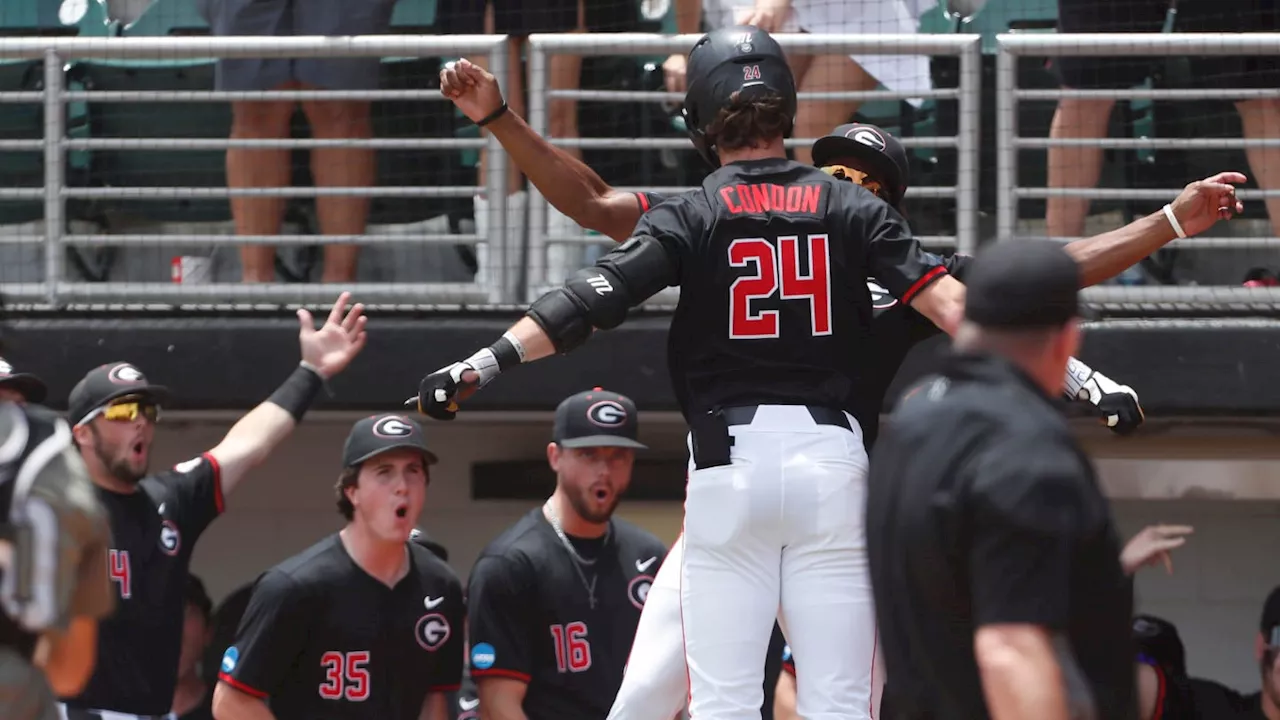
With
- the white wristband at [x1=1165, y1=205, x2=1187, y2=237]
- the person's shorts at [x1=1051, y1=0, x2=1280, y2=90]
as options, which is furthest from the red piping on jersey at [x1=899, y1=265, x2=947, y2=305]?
the person's shorts at [x1=1051, y1=0, x2=1280, y2=90]

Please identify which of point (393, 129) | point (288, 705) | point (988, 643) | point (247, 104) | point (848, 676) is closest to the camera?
point (988, 643)

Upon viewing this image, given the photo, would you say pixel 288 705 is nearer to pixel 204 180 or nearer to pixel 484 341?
pixel 484 341

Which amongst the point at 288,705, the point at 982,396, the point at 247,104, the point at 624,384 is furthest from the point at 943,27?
the point at 982,396

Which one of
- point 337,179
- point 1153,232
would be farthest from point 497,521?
point 1153,232

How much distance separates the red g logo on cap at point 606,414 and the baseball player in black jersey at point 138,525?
3.00 feet

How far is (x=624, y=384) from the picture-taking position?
7.14 m

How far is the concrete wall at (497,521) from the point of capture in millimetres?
8391

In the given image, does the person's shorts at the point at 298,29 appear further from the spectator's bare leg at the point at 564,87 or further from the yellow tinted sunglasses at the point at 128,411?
the yellow tinted sunglasses at the point at 128,411

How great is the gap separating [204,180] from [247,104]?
109cm

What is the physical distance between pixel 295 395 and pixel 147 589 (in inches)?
34.7

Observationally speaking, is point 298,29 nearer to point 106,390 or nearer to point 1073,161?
point 106,390

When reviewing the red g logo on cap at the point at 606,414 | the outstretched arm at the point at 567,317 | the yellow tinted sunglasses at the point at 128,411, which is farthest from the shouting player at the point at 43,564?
the red g logo on cap at the point at 606,414

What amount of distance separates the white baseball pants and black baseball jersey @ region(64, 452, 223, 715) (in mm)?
2673

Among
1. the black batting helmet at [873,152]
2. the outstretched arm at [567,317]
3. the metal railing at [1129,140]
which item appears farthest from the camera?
the metal railing at [1129,140]
